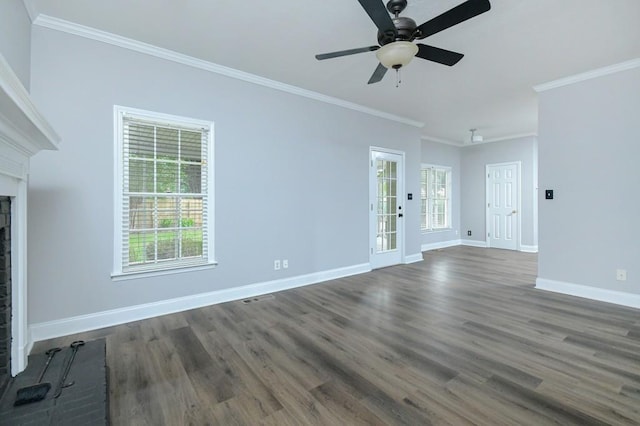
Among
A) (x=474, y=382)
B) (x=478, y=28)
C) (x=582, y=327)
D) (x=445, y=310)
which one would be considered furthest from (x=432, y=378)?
(x=478, y=28)

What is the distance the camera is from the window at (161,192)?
2.95 m

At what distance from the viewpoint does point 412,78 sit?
377 centimetres

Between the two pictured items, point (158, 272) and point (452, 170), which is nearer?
point (158, 272)

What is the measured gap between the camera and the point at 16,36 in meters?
2.22

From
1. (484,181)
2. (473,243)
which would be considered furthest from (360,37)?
(473,243)

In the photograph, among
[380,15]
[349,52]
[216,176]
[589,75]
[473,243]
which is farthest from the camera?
[473,243]

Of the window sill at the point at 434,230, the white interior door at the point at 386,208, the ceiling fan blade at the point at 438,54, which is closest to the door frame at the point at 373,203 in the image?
the white interior door at the point at 386,208

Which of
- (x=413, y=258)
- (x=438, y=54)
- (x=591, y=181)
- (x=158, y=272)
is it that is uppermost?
(x=438, y=54)

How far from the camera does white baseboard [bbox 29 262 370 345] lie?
2.61 m

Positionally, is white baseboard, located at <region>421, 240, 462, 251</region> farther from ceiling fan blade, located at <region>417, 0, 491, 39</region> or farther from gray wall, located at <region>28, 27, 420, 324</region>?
ceiling fan blade, located at <region>417, 0, 491, 39</region>

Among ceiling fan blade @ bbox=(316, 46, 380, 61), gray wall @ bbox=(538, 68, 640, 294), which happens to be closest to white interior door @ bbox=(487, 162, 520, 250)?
gray wall @ bbox=(538, 68, 640, 294)

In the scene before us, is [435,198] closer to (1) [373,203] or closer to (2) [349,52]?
(1) [373,203]

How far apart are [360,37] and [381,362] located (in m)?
2.90

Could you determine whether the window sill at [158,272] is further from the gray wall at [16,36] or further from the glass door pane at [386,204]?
the glass door pane at [386,204]
